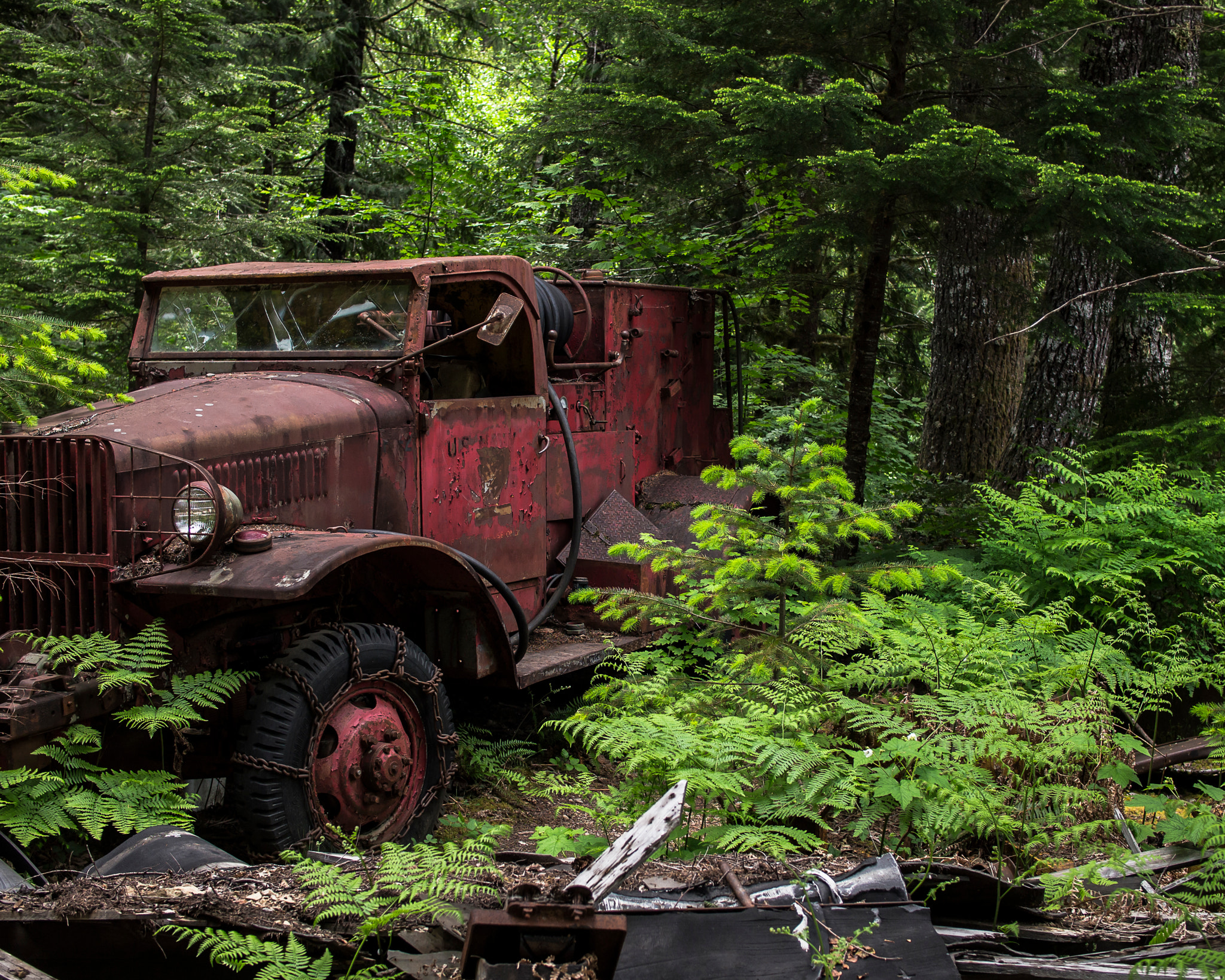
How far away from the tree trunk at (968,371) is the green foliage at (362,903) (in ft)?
23.8

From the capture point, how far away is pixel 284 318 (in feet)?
16.8

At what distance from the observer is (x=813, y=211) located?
7.66 metres

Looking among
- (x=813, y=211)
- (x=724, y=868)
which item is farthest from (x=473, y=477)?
(x=813, y=211)

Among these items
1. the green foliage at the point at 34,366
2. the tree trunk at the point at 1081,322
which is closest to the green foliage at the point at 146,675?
the green foliage at the point at 34,366

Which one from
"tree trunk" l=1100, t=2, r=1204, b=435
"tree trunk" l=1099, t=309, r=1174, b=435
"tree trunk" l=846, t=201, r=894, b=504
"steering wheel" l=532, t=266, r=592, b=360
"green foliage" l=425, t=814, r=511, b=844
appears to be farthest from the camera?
"tree trunk" l=1099, t=309, r=1174, b=435

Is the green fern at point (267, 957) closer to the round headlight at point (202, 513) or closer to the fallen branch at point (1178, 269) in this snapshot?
the round headlight at point (202, 513)

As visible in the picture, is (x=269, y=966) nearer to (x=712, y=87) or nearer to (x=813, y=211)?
(x=712, y=87)

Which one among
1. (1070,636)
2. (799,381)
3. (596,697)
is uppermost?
(799,381)

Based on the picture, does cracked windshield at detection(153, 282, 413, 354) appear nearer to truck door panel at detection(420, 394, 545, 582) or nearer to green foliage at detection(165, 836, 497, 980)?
truck door panel at detection(420, 394, 545, 582)

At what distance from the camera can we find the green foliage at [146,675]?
330 centimetres

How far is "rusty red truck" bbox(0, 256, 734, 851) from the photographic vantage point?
3562 mm

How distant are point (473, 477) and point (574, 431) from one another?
3.77 feet

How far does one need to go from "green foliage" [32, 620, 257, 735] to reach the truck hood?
2.47 ft

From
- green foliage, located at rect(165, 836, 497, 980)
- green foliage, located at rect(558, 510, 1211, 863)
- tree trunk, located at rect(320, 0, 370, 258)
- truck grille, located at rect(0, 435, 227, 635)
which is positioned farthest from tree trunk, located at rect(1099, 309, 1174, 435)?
tree trunk, located at rect(320, 0, 370, 258)
